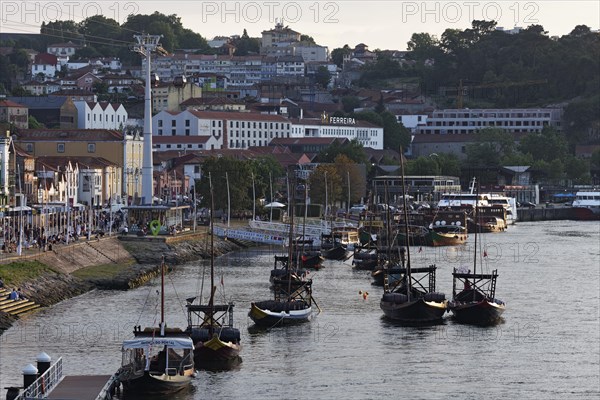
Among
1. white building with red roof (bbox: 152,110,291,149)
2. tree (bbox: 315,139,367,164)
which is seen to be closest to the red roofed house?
white building with red roof (bbox: 152,110,291,149)

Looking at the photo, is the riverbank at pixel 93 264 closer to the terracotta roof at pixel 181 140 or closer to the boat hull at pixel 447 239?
the boat hull at pixel 447 239

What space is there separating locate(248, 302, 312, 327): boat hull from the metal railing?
19.1 metres

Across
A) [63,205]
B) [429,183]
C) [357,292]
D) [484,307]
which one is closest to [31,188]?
[63,205]

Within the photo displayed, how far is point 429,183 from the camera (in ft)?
533

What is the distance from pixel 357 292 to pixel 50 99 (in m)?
100

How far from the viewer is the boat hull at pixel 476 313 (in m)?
61.7

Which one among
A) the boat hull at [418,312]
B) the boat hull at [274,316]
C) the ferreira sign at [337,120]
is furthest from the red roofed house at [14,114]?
the boat hull at [418,312]

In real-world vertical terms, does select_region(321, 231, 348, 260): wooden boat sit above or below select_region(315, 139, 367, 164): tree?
below

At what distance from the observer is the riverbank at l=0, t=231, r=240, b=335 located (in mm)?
64938

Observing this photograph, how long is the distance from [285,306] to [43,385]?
24.4 metres

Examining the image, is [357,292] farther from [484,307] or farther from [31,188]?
[31,188]

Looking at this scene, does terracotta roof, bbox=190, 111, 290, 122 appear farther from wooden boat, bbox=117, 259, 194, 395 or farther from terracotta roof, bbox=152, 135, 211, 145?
wooden boat, bbox=117, 259, 194, 395

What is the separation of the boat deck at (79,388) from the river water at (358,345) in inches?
175

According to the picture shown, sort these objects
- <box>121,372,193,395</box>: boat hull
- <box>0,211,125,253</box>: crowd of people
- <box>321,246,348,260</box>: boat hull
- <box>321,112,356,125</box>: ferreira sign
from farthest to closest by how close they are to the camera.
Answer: <box>321,112,356,125</box>: ferreira sign < <box>321,246,348,260</box>: boat hull < <box>0,211,125,253</box>: crowd of people < <box>121,372,193,395</box>: boat hull
